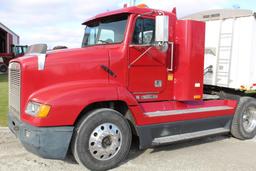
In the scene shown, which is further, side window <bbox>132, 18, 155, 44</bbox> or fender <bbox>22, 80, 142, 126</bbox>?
side window <bbox>132, 18, 155, 44</bbox>

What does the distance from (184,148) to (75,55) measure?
9.26 ft

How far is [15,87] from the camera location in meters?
5.18

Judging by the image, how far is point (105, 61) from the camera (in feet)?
17.5

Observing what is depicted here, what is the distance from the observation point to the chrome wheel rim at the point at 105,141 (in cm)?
494

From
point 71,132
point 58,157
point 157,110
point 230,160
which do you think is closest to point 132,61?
point 157,110

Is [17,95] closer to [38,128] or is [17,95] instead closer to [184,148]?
[38,128]

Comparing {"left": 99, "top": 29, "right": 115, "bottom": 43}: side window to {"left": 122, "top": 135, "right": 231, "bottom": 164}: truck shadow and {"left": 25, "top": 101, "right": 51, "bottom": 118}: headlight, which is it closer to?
{"left": 25, "top": 101, "right": 51, "bottom": 118}: headlight

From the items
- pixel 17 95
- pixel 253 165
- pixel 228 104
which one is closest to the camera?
pixel 17 95

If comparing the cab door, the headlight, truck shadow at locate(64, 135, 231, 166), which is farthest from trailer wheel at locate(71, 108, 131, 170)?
the cab door

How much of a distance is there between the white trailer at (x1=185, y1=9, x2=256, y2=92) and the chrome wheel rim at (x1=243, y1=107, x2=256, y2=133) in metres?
0.58

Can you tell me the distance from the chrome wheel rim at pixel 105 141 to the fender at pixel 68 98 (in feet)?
1.37

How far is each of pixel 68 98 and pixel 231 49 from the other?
415 centimetres

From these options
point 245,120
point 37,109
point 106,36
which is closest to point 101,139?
point 37,109

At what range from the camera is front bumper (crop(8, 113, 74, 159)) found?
4.58m
